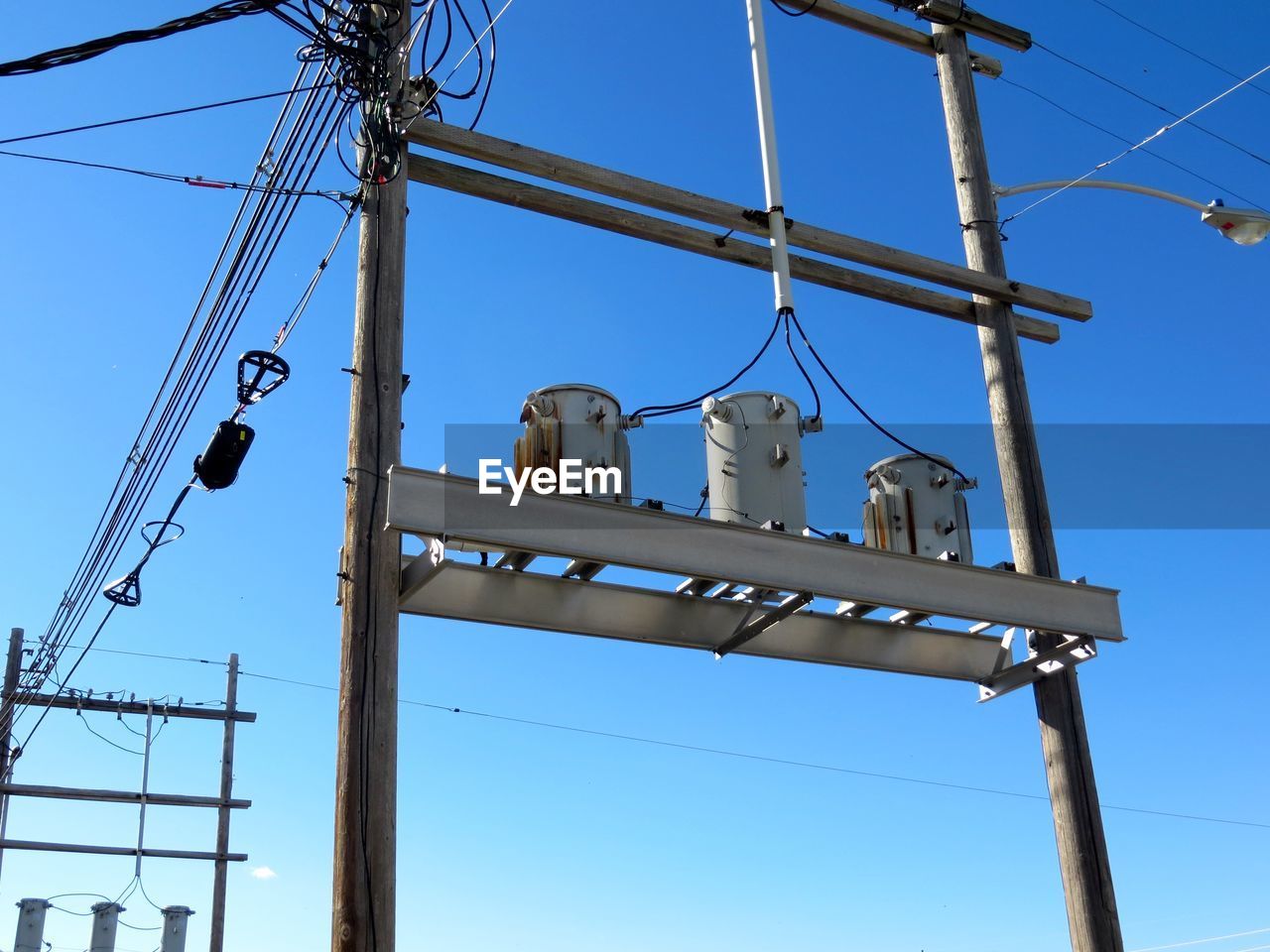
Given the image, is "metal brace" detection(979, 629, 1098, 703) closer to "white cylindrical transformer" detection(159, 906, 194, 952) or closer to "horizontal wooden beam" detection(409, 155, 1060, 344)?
"horizontal wooden beam" detection(409, 155, 1060, 344)

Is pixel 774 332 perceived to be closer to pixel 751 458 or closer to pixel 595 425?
pixel 751 458

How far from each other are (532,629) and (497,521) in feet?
2.84

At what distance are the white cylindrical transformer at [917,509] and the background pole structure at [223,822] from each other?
12.5 metres

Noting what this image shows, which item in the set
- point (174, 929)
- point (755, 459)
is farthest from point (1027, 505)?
point (174, 929)

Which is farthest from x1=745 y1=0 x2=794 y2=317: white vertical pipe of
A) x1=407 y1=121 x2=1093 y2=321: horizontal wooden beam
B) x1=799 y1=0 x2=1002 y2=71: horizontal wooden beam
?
x1=799 y1=0 x2=1002 y2=71: horizontal wooden beam

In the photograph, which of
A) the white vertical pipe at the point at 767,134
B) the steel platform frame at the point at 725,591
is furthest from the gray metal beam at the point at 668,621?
the white vertical pipe at the point at 767,134

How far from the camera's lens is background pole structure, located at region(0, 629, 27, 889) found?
17.5 m

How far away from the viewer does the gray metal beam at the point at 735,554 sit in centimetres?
621

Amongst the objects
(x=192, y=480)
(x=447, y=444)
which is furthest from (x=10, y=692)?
(x=447, y=444)

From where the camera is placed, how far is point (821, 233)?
8539mm

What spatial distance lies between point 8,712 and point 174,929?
3844 mm

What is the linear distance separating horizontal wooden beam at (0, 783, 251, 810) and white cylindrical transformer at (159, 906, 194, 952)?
181 centimetres

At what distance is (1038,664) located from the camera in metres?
8.02

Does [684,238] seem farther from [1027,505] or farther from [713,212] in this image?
[1027,505]
